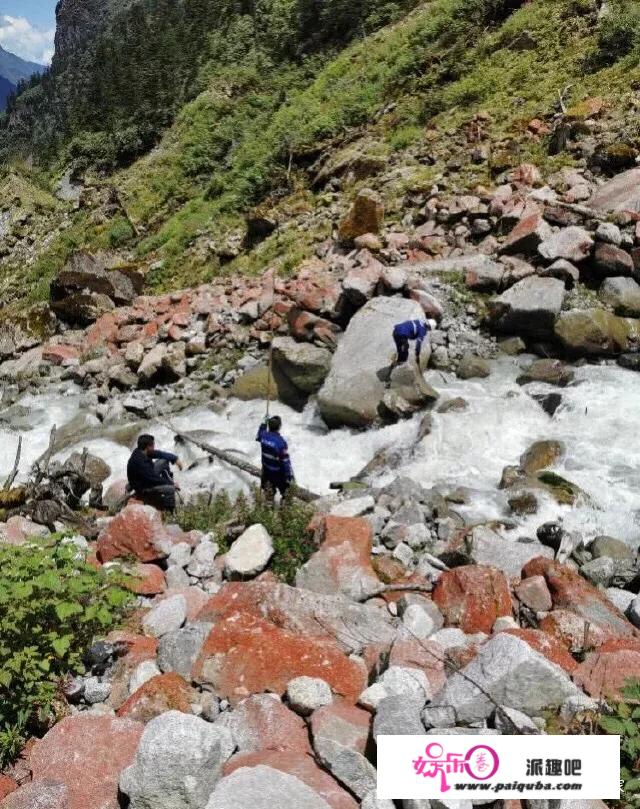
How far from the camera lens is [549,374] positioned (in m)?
11.5

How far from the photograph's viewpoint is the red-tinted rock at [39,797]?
3.41m

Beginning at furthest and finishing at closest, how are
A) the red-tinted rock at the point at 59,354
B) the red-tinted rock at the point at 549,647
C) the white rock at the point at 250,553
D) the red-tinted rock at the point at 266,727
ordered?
the red-tinted rock at the point at 59,354
the white rock at the point at 250,553
the red-tinted rock at the point at 549,647
the red-tinted rock at the point at 266,727

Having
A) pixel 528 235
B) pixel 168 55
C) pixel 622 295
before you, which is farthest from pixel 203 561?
pixel 168 55

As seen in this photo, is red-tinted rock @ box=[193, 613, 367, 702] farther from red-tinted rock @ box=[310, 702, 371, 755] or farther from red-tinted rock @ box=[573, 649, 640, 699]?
red-tinted rock @ box=[573, 649, 640, 699]

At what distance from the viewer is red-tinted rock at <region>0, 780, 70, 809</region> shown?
A: 134 inches

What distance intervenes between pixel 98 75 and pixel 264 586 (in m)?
54.7

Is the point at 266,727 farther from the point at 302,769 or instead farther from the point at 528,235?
the point at 528,235

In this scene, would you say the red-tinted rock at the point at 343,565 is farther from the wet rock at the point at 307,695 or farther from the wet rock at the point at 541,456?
the wet rock at the point at 541,456

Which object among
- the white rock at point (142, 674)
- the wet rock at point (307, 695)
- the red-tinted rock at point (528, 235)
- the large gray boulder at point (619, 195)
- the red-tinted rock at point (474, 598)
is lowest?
the large gray boulder at point (619, 195)

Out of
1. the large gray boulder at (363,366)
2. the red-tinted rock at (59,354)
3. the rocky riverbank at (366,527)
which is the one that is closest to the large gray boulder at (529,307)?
the rocky riverbank at (366,527)

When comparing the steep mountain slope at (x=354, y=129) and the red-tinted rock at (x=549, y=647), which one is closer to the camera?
the red-tinted rock at (x=549, y=647)

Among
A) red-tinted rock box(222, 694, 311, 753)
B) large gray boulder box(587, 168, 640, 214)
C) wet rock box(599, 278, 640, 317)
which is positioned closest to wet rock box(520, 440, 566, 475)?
wet rock box(599, 278, 640, 317)

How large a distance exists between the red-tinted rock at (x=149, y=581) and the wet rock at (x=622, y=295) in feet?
34.6

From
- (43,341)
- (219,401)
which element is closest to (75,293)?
(43,341)
